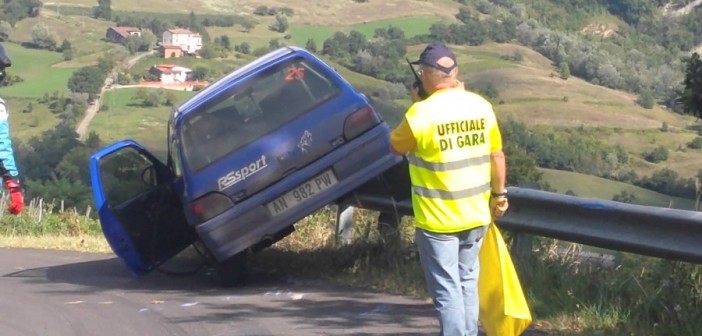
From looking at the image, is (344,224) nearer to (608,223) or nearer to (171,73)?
(608,223)

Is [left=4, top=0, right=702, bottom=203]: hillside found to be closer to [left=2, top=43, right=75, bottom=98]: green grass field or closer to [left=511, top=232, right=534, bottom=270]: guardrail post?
[left=2, top=43, right=75, bottom=98]: green grass field

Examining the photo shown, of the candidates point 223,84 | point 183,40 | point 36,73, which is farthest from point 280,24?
point 223,84

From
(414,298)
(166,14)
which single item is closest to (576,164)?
(414,298)

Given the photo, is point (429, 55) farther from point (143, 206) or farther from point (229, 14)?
point (229, 14)

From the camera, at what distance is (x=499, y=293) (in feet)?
20.0

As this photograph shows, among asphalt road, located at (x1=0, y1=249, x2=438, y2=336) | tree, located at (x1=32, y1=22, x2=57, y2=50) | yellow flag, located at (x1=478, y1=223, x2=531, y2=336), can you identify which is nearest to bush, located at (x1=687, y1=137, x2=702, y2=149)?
Answer: asphalt road, located at (x1=0, y1=249, x2=438, y2=336)

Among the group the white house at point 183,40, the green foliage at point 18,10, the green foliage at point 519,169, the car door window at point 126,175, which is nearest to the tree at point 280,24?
the white house at point 183,40

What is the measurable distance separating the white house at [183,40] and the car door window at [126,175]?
31.9 m

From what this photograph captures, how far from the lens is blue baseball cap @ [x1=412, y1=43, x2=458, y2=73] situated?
19.0ft

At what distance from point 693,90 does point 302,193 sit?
3.01 m

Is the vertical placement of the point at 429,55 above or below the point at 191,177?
above

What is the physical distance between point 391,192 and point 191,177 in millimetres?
1630

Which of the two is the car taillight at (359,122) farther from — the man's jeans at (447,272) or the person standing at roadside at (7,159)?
the man's jeans at (447,272)

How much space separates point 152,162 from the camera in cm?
1013
